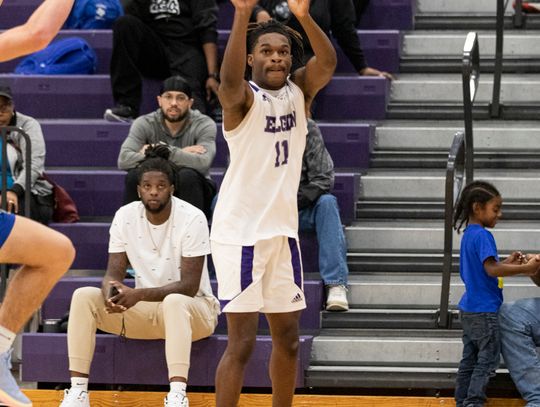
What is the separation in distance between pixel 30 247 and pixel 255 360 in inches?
95.0

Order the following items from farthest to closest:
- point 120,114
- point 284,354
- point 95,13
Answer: point 95,13 → point 120,114 → point 284,354

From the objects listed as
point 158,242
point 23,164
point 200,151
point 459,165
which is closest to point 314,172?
point 200,151

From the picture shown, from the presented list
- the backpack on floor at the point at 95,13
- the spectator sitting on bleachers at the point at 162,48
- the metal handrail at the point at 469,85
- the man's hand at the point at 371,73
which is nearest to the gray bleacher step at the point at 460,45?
the man's hand at the point at 371,73

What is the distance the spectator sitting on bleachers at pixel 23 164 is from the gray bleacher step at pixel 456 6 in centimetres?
310

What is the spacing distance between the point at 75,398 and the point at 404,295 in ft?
6.66

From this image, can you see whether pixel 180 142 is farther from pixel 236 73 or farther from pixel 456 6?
pixel 456 6

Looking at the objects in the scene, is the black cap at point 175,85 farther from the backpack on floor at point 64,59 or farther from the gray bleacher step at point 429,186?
the backpack on floor at point 64,59

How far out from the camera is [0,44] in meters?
4.75

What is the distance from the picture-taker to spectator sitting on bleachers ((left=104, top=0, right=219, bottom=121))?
28.5 ft

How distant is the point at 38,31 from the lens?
4711 millimetres

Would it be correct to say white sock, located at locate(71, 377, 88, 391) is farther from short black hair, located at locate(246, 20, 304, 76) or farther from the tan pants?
short black hair, located at locate(246, 20, 304, 76)

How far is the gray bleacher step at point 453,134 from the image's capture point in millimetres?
8594

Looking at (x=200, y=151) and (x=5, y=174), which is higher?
(x=200, y=151)

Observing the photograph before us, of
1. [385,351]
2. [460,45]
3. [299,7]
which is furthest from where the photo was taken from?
[460,45]
